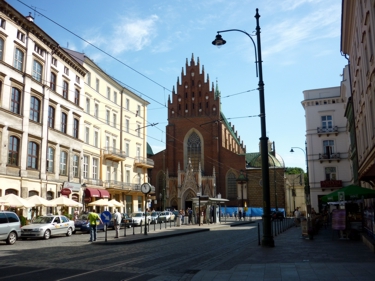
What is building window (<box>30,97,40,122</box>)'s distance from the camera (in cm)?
3155

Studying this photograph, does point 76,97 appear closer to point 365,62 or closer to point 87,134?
point 87,134

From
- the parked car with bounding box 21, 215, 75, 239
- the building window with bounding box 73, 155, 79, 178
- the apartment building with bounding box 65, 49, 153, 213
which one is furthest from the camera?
the apartment building with bounding box 65, 49, 153, 213

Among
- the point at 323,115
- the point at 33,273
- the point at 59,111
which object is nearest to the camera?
the point at 33,273

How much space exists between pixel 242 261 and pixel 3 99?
22.9 metres

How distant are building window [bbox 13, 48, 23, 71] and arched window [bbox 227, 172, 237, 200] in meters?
46.2

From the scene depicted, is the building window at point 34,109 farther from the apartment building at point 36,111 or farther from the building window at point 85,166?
the building window at point 85,166

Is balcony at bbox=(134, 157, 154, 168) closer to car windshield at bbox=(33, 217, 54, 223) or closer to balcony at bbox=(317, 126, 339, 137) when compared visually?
balcony at bbox=(317, 126, 339, 137)

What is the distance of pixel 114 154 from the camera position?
144ft

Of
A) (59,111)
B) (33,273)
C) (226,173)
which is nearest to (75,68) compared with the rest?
(59,111)

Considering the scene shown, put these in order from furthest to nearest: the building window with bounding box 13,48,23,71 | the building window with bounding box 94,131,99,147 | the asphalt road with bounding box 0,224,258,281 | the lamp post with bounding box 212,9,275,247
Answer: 1. the building window with bounding box 94,131,99,147
2. the building window with bounding box 13,48,23,71
3. the lamp post with bounding box 212,9,275,247
4. the asphalt road with bounding box 0,224,258,281

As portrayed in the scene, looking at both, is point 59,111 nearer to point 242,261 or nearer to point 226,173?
point 242,261

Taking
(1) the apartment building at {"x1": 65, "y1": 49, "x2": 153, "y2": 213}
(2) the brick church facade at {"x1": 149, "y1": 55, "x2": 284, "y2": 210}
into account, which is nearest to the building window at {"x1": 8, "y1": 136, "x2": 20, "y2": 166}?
(1) the apartment building at {"x1": 65, "y1": 49, "x2": 153, "y2": 213}

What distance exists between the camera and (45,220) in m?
25.1

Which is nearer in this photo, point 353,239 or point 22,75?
point 353,239
